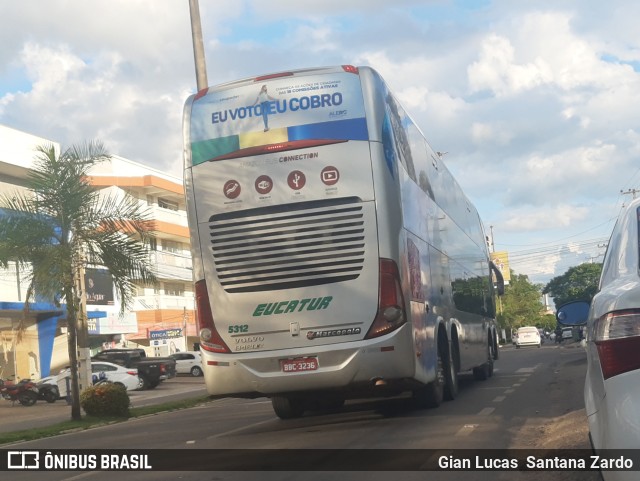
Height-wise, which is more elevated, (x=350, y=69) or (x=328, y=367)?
(x=350, y=69)

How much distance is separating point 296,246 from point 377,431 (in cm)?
250

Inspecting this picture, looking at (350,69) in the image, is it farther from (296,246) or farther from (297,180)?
(296,246)

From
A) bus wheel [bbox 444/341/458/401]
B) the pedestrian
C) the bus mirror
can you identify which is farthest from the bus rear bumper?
the bus mirror

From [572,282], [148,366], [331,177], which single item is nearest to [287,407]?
[331,177]

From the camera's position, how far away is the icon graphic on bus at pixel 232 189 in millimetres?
10773

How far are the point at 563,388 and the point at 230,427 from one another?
273 inches

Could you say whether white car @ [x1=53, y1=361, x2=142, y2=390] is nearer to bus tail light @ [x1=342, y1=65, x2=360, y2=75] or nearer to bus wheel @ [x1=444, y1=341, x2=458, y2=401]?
bus wheel @ [x1=444, y1=341, x2=458, y2=401]

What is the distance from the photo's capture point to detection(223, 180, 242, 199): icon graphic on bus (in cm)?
1077

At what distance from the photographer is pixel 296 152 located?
10.7m

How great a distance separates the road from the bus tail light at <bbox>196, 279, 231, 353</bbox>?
120 cm

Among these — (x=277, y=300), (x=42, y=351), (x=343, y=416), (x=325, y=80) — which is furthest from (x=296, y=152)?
(x=42, y=351)

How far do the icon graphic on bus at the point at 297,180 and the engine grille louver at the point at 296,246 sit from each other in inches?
8.8

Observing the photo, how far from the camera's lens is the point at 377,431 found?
10.6 m

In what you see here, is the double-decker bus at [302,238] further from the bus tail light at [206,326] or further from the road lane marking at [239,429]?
the road lane marking at [239,429]
